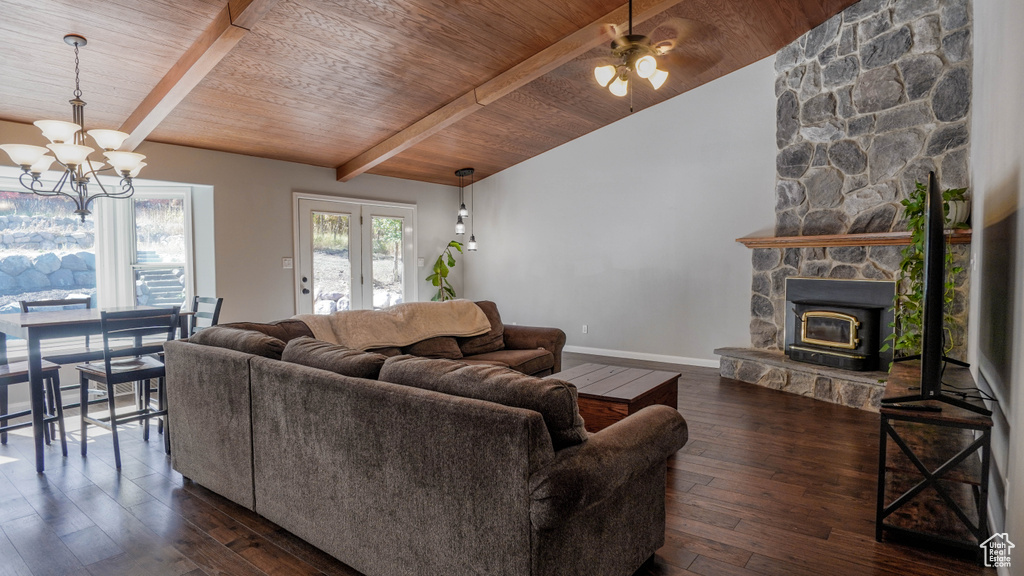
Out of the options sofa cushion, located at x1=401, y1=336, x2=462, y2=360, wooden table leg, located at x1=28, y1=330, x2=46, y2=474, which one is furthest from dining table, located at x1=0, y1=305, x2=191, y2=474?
sofa cushion, located at x1=401, y1=336, x2=462, y2=360

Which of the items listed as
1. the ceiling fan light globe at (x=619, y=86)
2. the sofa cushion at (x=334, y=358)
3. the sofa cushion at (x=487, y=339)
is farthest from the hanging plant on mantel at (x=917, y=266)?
the sofa cushion at (x=334, y=358)

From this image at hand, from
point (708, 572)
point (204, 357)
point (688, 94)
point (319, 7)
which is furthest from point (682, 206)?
point (204, 357)

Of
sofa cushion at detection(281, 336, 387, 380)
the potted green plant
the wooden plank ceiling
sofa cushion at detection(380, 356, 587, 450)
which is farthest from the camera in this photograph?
the potted green plant

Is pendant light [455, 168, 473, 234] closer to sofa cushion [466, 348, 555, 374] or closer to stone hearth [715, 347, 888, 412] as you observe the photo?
sofa cushion [466, 348, 555, 374]

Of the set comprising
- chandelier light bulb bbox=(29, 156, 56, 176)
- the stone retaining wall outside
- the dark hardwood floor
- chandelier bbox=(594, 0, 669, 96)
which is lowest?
the dark hardwood floor

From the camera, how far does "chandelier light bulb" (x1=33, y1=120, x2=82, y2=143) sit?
314 centimetres

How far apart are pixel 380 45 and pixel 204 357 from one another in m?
2.67

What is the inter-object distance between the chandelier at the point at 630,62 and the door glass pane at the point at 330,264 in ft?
12.7

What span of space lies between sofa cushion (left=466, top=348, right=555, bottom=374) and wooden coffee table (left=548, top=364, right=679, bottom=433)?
58 centimetres

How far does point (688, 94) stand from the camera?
6.17m

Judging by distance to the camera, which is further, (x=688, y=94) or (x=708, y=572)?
(x=688, y=94)

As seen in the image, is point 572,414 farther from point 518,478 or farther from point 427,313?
point 427,313

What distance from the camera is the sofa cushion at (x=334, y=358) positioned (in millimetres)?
2137

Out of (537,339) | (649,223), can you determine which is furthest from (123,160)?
(649,223)
